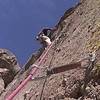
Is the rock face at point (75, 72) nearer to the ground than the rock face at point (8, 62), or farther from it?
nearer to the ground

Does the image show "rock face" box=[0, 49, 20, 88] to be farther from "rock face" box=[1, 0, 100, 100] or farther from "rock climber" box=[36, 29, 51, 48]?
"rock face" box=[1, 0, 100, 100]

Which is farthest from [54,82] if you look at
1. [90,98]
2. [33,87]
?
[90,98]

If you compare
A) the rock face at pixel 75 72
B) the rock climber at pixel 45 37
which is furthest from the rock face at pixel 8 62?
the rock face at pixel 75 72

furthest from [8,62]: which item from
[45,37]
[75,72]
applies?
[75,72]

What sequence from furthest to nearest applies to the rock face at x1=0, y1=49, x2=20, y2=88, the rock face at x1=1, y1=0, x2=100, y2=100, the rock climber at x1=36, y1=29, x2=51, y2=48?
the rock face at x1=0, y1=49, x2=20, y2=88, the rock climber at x1=36, y1=29, x2=51, y2=48, the rock face at x1=1, y1=0, x2=100, y2=100

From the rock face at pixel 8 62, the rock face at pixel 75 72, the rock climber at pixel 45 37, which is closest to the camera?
the rock face at pixel 75 72

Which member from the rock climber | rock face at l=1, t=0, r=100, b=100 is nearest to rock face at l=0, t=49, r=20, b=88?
the rock climber

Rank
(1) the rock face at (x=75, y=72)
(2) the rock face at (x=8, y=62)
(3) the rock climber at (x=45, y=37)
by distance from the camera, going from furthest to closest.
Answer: (2) the rock face at (x=8, y=62), (3) the rock climber at (x=45, y=37), (1) the rock face at (x=75, y=72)

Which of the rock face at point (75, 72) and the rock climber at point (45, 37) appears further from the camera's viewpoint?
the rock climber at point (45, 37)

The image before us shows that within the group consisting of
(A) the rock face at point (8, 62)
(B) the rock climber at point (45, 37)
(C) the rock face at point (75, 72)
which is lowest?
(C) the rock face at point (75, 72)

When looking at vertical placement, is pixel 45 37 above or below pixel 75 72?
above

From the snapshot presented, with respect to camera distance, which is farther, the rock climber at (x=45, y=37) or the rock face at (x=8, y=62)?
the rock face at (x=8, y=62)

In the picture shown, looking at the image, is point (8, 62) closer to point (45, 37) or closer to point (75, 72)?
point (45, 37)

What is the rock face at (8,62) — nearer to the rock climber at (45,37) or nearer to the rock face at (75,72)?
the rock climber at (45,37)
